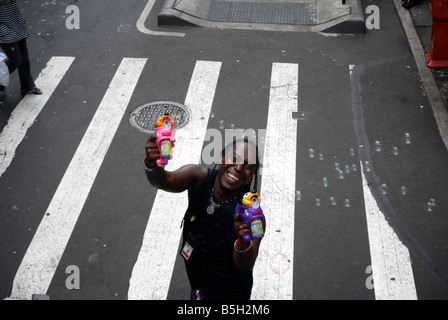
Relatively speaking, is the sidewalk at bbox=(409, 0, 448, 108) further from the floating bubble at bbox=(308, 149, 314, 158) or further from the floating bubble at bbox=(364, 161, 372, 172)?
the floating bubble at bbox=(308, 149, 314, 158)

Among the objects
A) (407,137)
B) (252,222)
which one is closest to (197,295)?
(252,222)

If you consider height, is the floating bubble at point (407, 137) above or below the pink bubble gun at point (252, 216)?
below

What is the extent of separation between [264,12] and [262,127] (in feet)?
13.8

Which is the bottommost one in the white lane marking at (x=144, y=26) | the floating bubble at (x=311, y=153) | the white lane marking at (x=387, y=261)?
the white lane marking at (x=144, y=26)

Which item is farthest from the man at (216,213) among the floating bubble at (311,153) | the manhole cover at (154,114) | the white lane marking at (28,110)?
the white lane marking at (28,110)

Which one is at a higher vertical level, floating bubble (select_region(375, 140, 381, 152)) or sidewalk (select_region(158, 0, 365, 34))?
floating bubble (select_region(375, 140, 381, 152))

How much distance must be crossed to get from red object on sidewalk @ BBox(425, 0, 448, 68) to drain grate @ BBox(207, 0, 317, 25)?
2621 millimetres

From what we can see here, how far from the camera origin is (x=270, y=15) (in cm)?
1127

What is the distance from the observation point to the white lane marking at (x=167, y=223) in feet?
18.8

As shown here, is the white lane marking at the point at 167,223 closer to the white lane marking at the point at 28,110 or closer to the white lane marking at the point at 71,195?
the white lane marking at the point at 71,195

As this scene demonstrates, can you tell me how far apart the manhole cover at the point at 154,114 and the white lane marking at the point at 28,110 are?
62.9 inches

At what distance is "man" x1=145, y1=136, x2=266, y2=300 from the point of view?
4.01 meters

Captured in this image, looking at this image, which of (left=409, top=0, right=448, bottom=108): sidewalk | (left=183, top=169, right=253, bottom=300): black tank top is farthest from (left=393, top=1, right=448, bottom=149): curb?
(left=183, top=169, right=253, bottom=300): black tank top

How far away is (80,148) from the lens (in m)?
7.72
